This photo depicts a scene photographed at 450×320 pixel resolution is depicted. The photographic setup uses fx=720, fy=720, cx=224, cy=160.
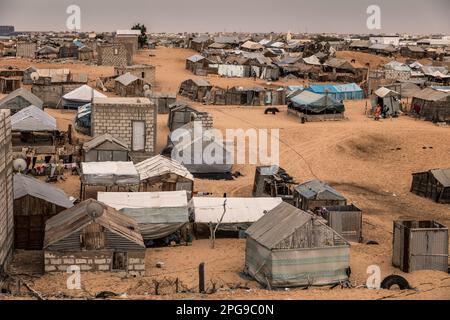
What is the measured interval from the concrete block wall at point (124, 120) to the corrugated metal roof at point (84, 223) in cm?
1090

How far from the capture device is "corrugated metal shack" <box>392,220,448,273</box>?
17.3 m

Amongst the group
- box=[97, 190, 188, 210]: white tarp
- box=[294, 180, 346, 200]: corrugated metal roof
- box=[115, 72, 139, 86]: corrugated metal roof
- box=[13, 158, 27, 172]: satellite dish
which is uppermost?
box=[115, 72, 139, 86]: corrugated metal roof

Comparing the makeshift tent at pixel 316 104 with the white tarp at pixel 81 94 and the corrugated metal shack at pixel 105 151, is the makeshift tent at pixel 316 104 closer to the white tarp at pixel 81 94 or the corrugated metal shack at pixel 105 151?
the white tarp at pixel 81 94

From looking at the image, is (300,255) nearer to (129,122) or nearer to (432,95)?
(129,122)

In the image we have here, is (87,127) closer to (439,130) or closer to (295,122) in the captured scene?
(295,122)

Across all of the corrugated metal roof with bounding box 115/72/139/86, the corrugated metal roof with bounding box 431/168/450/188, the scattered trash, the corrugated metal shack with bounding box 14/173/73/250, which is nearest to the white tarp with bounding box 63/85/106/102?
the corrugated metal roof with bounding box 115/72/139/86

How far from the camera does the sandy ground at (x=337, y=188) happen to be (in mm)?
15383

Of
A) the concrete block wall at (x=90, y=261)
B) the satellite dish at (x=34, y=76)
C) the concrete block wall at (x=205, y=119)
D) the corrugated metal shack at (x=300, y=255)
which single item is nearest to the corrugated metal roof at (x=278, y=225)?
the corrugated metal shack at (x=300, y=255)

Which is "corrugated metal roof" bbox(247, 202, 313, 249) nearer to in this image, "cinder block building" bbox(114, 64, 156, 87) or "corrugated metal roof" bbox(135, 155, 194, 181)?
"corrugated metal roof" bbox(135, 155, 194, 181)

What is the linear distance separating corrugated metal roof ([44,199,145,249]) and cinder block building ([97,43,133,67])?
46.1 metres

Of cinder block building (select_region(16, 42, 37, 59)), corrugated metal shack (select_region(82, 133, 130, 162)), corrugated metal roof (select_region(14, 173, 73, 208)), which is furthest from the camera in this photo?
cinder block building (select_region(16, 42, 37, 59))

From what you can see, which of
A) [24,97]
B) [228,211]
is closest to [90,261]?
[228,211]
